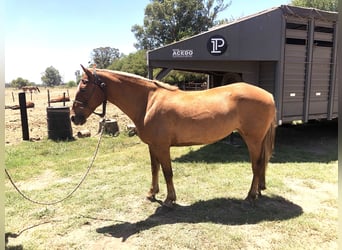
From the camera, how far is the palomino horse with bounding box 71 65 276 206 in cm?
363

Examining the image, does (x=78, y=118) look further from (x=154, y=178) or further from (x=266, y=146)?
(x=266, y=146)

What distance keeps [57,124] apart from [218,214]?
19.6 feet

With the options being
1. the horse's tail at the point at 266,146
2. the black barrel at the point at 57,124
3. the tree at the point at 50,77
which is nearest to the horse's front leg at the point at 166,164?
Result: the horse's tail at the point at 266,146

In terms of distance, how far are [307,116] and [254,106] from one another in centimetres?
352

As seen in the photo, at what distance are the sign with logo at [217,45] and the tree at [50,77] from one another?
376 feet

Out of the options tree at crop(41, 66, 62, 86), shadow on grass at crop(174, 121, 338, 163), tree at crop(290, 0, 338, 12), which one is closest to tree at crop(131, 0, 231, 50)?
tree at crop(290, 0, 338, 12)

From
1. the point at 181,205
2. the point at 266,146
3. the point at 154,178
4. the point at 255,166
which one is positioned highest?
the point at 266,146

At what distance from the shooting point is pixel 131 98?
12.3 ft

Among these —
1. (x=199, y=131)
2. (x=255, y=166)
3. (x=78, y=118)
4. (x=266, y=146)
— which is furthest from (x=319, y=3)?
(x=78, y=118)

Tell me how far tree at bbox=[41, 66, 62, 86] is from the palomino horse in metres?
116

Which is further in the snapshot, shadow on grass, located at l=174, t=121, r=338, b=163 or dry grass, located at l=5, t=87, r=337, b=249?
shadow on grass, located at l=174, t=121, r=338, b=163

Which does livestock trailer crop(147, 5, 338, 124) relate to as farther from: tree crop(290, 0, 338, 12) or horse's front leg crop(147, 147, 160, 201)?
tree crop(290, 0, 338, 12)

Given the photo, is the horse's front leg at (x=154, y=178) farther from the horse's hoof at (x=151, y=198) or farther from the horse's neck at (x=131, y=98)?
the horse's neck at (x=131, y=98)

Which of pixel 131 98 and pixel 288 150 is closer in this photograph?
pixel 131 98
